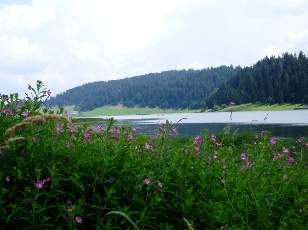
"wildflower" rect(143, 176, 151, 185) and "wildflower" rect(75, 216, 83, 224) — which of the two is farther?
"wildflower" rect(143, 176, 151, 185)

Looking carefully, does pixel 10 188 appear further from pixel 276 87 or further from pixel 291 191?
pixel 276 87

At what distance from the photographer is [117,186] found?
5.36 metres

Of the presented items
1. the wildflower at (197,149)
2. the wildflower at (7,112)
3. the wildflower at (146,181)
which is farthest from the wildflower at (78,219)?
the wildflower at (197,149)

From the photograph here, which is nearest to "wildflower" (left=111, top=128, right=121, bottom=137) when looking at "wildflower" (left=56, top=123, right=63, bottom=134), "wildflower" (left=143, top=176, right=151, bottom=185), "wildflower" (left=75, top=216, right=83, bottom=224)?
"wildflower" (left=56, top=123, right=63, bottom=134)

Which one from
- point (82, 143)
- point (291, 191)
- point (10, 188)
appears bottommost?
point (291, 191)

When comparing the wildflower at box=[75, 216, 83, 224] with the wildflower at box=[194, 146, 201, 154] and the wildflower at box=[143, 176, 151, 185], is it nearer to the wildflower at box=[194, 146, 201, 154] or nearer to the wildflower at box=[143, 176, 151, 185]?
the wildflower at box=[143, 176, 151, 185]

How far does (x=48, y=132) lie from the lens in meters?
6.16

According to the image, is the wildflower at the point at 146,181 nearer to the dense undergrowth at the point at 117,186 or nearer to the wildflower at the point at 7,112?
the dense undergrowth at the point at 117,186

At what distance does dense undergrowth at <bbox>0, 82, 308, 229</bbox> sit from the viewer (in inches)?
191

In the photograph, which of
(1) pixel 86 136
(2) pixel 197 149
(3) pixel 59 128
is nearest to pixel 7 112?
(3) pixel 59 128

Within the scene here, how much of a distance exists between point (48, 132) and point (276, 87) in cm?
19620

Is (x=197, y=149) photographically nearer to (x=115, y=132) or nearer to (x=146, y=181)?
(x=115, y=132)

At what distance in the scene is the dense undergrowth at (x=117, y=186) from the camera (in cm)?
484

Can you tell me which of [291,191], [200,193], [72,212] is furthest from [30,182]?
[291,191]
